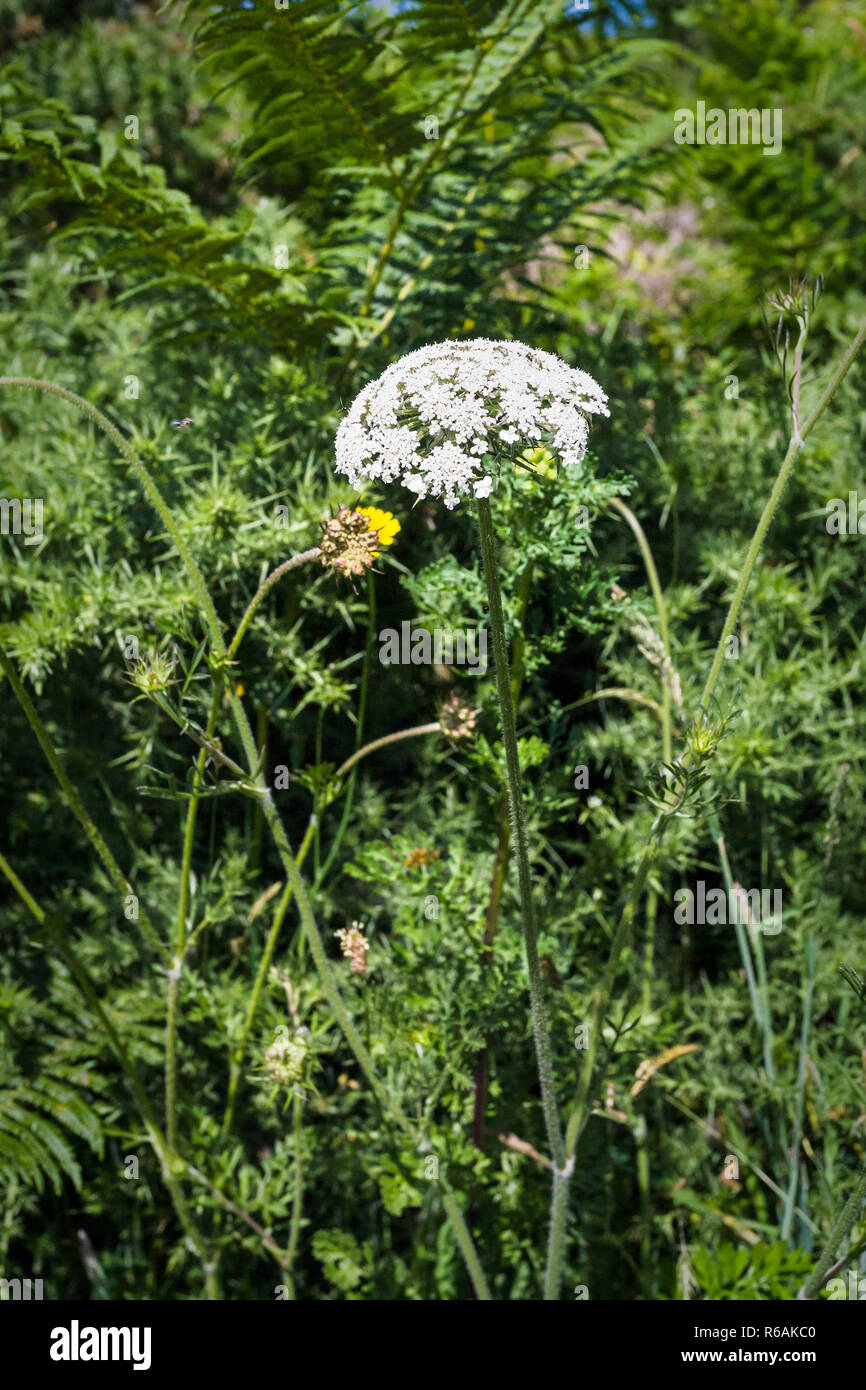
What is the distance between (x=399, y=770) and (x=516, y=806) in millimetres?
969

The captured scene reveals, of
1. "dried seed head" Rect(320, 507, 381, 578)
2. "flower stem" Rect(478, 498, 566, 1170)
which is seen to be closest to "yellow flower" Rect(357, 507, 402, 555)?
"dried seed head" Rect(320, 507, 381, 578)

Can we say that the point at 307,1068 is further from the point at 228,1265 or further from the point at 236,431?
the point at 236,431

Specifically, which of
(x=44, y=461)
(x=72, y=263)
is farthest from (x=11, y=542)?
(x=72, y=263)

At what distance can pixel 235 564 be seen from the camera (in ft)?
5.83

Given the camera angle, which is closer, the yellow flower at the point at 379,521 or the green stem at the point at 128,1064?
the yellow flower at the point at 379,521

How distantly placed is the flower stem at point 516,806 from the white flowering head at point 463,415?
6cm

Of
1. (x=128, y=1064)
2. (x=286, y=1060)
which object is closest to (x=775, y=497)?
(x=286, y=1060)

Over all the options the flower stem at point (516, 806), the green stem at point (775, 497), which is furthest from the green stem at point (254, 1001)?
the green stem at point (775, 497)

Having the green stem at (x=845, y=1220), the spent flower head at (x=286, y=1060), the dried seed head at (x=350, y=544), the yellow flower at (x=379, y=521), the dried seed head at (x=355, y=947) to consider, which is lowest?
the green stem at (x=845, y=1220)

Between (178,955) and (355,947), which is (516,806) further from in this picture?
(178,955)

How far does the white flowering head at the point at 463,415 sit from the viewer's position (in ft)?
3.30

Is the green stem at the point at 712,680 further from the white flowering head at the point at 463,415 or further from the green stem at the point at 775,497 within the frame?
the white flowering head at the point at 463,415

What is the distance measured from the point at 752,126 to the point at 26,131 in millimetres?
2379

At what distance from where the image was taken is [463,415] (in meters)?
1.00
